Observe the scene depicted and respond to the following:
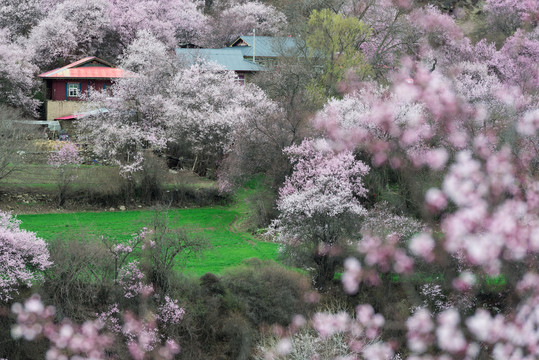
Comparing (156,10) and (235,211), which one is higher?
(156,10)

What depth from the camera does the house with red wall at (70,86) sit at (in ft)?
130

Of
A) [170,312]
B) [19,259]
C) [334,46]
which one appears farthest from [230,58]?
[170,312]

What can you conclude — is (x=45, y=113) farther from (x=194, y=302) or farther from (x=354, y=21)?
(x=194, y=302)

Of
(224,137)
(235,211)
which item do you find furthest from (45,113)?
(235,211)

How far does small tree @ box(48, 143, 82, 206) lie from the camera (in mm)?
28906

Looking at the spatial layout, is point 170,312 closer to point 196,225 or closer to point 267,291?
point 267,291

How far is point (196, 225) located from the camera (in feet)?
86.9

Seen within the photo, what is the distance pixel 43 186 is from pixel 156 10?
94.0ft

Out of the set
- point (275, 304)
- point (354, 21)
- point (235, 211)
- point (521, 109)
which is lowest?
point (235, 211)

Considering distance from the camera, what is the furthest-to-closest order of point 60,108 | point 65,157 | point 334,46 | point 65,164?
point 60,108 → point 334,46 → point 65,157 → point 65,164

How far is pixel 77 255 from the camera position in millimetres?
18500

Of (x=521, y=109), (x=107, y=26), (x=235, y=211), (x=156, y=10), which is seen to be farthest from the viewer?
(x=156, y=10)

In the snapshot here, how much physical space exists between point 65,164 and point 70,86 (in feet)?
39.4

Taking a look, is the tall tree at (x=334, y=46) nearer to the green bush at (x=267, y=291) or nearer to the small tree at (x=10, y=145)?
→ the green bush at (x=267, y=291)
